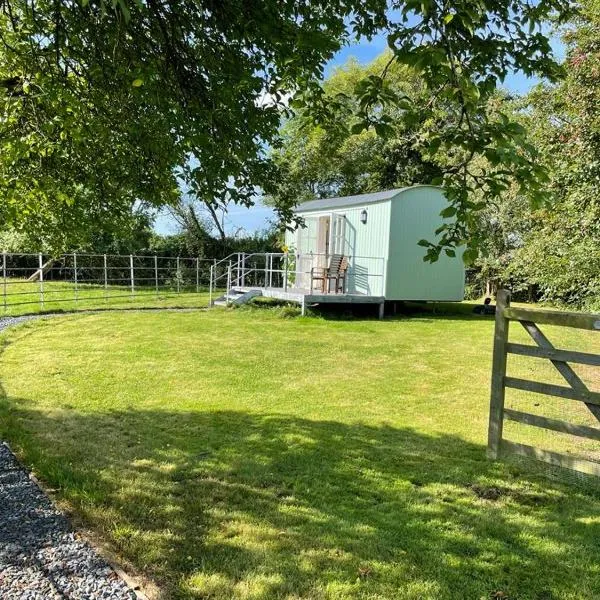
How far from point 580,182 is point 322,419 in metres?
4.09

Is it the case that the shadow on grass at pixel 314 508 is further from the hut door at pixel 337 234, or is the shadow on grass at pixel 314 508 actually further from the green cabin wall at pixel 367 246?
the hut door at pixel 337 234

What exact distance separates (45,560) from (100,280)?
737 inches

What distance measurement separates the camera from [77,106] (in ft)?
13.5

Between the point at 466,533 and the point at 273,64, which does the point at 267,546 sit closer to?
the point at 466,533

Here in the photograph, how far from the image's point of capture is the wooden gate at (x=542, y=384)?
3.27 m

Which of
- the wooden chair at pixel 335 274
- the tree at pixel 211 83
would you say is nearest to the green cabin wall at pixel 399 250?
the wooden chair at pixel 335 274

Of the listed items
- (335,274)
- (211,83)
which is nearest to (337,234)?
(335,274)

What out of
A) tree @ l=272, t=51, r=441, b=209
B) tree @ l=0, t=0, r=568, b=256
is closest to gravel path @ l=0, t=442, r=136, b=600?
tree @ l=0, t=0, r=568, b=256

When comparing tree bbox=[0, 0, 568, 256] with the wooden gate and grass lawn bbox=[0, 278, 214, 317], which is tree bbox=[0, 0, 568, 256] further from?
grass lawn bbox=[0, 278, 214, 317]

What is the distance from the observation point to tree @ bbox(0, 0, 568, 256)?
87.7 inches

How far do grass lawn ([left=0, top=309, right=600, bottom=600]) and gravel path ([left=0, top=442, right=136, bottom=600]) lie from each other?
0.14 m

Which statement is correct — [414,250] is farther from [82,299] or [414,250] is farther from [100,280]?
[100,280]

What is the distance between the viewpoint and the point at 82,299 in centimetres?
1410

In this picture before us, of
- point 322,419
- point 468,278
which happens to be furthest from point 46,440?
point 468,278
